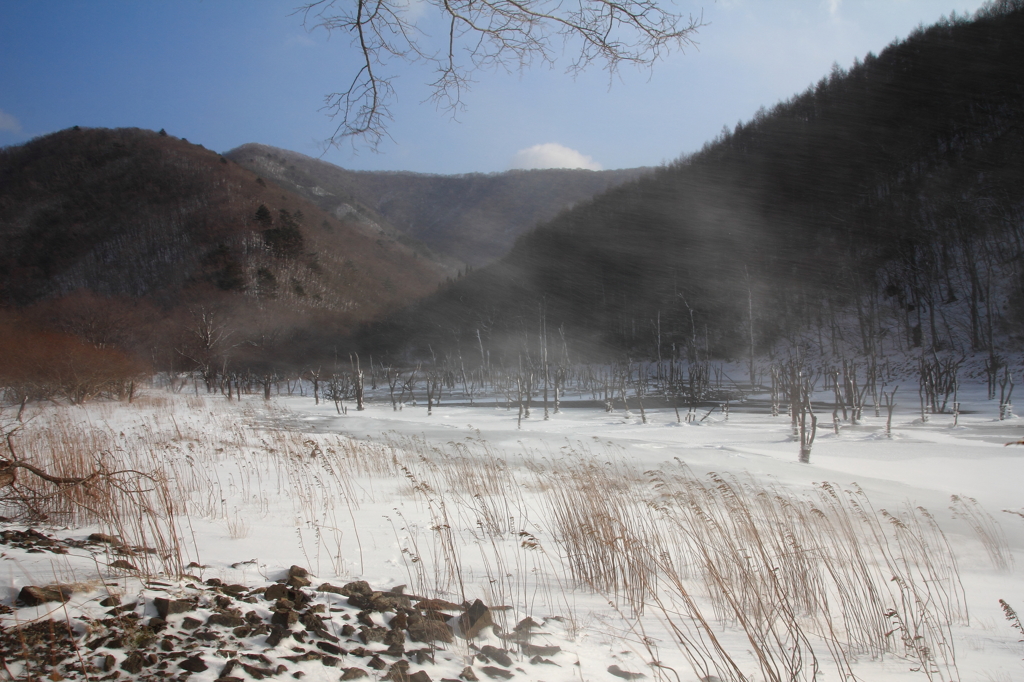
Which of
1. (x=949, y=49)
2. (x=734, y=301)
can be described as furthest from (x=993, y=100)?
(x=734, y=301)

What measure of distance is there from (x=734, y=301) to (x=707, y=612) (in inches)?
2147

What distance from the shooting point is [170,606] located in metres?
2.34

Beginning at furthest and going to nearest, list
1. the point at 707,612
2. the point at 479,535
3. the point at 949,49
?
the point at 949,49
the point at 479,535
the point at 707,612

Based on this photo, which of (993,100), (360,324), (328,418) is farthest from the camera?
(360,324)

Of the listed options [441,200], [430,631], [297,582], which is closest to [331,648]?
[430,631]

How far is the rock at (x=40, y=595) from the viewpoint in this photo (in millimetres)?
2180

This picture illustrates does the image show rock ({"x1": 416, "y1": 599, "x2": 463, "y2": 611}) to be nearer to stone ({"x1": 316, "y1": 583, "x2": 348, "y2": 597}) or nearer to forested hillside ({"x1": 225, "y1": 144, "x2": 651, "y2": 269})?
stone ({"x1": 316, "y1": 583, "x2": 348, "y2": 597})

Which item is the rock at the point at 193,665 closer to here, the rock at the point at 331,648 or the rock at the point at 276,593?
the rock at the point at 331,648

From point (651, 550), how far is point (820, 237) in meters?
61.4

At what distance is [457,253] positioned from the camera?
13025 cm

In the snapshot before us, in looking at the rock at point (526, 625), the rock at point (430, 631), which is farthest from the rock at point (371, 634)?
the rock at point (526, 625)

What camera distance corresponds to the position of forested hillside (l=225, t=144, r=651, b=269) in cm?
11238

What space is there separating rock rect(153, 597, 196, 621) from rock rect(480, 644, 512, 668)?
55.0 inches

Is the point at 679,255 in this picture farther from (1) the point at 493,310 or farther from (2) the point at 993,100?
(2) the point at 993,100
